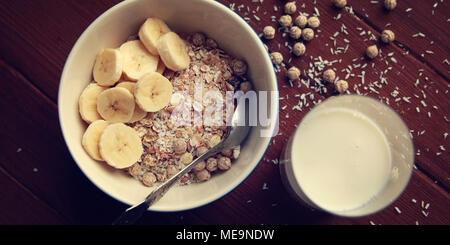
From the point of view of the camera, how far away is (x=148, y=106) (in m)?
0.61

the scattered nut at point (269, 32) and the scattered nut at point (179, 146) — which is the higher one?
the scattered nut at point (269, 32)

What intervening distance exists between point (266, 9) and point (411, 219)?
20.4 inches

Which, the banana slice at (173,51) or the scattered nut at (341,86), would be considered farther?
the scattered nut at (341,86)

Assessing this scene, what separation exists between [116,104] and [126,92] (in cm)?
3

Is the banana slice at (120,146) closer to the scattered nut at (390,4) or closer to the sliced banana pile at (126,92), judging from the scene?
the sliced banana pile at (126,92)

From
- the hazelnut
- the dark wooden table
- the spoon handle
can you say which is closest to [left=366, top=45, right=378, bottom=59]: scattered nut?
the dark wooden table

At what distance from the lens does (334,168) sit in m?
0.63

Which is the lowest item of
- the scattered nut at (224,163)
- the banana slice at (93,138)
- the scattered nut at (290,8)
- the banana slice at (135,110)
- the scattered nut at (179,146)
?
the scattered nut at (224,163)

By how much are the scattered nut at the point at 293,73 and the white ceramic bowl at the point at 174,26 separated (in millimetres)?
96

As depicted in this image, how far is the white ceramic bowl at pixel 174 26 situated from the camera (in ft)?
1.87

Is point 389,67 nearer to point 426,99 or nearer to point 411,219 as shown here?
point 426,99

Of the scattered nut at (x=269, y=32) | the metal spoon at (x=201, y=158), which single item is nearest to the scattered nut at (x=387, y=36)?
the scattered nut at (x=269, y=32)

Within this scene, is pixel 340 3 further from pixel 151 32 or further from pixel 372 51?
pixel 151 32

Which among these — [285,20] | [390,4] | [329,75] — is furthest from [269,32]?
[390,4]
